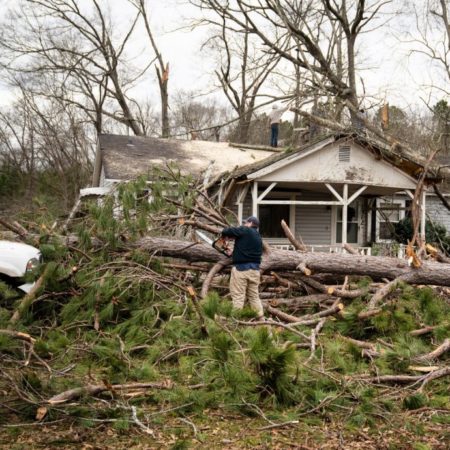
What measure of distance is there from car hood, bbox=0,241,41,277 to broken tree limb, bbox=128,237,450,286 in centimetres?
153

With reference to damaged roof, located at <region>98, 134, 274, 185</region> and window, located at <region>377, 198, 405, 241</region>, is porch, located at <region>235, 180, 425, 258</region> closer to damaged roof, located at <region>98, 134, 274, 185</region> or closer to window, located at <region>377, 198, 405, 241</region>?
window, located at <region>377, 198, 405, 241</region>

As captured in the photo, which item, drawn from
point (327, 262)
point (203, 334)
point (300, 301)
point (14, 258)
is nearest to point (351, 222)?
point (327, 262)

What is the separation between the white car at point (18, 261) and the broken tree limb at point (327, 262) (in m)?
1.50

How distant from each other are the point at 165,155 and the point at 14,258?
44.7 feet

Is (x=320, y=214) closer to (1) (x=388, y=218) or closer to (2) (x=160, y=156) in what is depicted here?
(1) (x=388, y=218)

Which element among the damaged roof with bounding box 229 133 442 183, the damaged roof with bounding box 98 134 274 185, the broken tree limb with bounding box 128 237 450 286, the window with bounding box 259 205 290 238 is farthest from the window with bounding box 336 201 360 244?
the broken tree limb with bounding box 128 237 450 286

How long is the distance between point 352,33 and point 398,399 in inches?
802

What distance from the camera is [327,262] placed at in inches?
326

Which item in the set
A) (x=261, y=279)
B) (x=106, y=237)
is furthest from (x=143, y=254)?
(x=261, y=279)

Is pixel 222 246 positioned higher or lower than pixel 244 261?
higher

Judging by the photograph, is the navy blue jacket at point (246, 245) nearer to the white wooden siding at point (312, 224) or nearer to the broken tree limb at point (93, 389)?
the broken tree limb at point (93, 389)

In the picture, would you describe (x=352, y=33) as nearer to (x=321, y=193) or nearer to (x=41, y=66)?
(x=321, y=193)

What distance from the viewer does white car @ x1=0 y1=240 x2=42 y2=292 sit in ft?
23.2

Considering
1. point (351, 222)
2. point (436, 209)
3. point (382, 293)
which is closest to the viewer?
point (382, 293)
